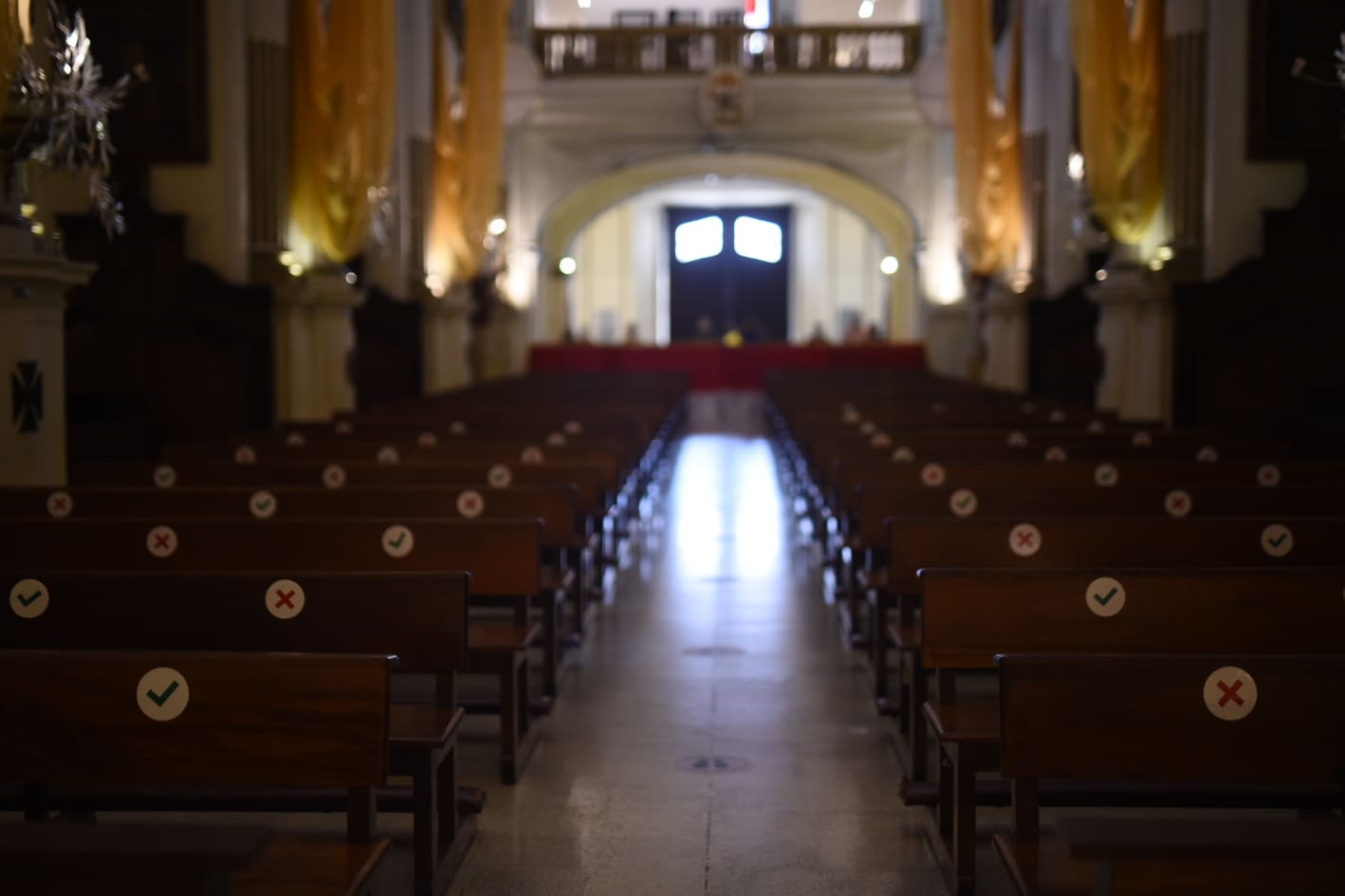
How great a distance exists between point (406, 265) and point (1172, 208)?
746 centimetres

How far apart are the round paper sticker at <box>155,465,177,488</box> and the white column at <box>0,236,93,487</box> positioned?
1.28 ft

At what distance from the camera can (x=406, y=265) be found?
13.9m

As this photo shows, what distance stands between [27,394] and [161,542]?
4.90 ft

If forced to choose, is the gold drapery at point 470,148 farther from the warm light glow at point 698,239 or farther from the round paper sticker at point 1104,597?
the warm light glow at point 698,239

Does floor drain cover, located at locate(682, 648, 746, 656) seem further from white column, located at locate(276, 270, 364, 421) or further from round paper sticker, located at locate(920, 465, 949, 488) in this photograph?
white column, located at locate(276, 270, 364, 421)

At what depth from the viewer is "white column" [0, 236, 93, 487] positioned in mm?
4801

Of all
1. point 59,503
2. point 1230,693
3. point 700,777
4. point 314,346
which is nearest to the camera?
point 1230,693

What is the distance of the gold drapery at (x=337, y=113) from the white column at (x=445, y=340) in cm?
417

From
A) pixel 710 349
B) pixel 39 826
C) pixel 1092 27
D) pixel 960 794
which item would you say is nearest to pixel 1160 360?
pixel 1092 27

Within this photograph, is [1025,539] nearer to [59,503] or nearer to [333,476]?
[333,476]

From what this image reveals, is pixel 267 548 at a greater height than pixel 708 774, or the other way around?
pixel 267 548

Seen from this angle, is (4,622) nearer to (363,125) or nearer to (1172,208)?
(363,125)

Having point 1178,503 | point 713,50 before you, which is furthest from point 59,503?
point 713,50

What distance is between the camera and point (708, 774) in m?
3.78
